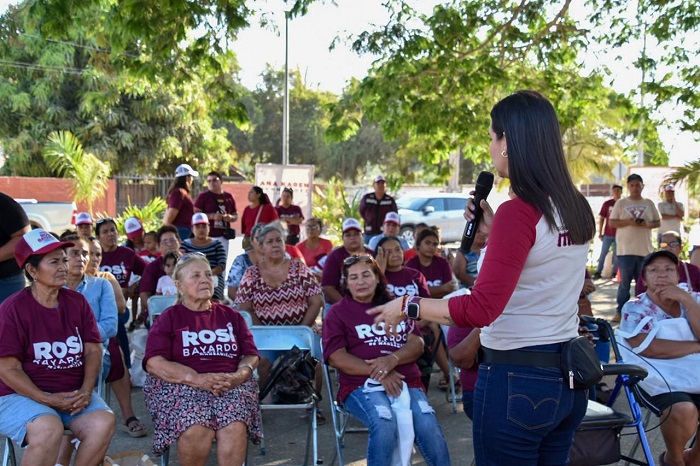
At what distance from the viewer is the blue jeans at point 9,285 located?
4.88 metres

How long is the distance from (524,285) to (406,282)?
3878mm

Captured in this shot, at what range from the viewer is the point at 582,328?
4535mm

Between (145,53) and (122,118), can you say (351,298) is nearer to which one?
(145,53)

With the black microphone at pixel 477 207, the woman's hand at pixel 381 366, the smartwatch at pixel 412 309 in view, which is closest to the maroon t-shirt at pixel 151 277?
the woman's hand at pixel 381 366

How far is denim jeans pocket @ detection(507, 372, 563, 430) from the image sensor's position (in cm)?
229

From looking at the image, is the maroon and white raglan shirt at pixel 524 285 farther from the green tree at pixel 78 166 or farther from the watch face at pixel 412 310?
the green tree at pixel 78 166

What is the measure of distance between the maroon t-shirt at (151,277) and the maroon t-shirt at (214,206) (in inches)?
85.9

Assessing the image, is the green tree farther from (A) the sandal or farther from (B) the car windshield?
(A) the sandal

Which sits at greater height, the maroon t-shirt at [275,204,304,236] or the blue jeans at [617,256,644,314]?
the maroon t-shirt at [275,204,304,236]

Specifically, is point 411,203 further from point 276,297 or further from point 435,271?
point 276,297

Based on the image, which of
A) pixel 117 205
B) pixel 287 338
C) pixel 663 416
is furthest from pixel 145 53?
pixel 117 205

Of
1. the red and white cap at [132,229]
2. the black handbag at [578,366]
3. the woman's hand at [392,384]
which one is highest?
the black handbag at [578,366]

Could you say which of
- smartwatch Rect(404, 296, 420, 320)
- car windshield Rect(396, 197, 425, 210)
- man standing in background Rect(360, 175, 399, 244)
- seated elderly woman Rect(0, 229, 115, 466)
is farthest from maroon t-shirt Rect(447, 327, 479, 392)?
car windshield Rect(396, 197, 425, 210)

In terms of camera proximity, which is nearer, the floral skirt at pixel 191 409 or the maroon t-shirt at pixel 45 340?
the maroon t-shirt at pixel 45 340
